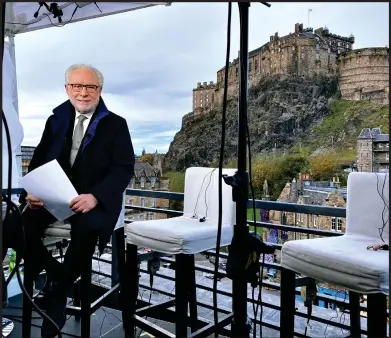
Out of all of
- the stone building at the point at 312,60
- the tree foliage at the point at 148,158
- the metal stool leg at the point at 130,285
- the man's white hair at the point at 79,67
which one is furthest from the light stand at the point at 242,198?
the tree foliage at the point at 148,158

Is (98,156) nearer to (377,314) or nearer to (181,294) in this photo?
(181,294)

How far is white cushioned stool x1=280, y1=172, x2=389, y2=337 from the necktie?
1.03 meters

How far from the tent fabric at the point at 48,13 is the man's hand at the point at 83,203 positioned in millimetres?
1057

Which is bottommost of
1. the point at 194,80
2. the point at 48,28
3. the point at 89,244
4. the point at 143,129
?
the point at 89,244

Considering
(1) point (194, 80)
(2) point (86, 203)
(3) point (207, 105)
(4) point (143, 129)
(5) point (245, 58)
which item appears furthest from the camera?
(1) point (194, 80)

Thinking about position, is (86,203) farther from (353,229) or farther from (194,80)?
(194,80)

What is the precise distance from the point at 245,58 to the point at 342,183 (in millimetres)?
895

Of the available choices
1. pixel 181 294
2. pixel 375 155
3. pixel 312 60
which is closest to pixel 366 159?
pixel 375 155

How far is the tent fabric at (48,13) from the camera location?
205 centimetres

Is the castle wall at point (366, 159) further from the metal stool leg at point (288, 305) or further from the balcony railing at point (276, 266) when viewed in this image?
the metal stool leg at point (288, 305)

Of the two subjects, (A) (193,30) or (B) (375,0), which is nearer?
(B) (375,0)

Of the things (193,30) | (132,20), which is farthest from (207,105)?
(132,20)

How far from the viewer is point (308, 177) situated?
253 cm

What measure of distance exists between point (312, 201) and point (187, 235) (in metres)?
0.78
